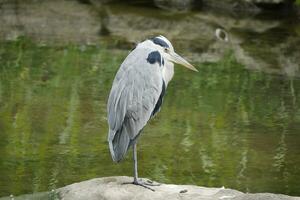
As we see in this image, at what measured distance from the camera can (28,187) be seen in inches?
284

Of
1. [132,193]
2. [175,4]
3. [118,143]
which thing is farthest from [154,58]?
[175,4]

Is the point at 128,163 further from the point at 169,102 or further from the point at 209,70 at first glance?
the point at 209,70

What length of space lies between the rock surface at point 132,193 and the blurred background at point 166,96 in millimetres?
1340

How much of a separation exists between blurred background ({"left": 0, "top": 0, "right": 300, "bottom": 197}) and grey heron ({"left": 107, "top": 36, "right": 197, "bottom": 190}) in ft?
5.26

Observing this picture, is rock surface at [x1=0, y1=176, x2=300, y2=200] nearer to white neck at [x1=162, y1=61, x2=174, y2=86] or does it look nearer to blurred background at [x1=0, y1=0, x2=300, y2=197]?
white neck at [x1=162, y1=61, x2=174, y2=86]

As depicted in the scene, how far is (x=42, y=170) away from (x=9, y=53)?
5.34 metres

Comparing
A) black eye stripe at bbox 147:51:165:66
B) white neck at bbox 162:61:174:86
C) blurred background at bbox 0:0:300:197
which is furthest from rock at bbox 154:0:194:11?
black eye stripe at bbox 147:51:165:66

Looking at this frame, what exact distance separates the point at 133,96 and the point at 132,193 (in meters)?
0.65

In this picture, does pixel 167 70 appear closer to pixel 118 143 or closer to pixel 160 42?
pixel 160 42

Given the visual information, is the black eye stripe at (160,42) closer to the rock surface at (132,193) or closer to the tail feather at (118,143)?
the tail feather at (118,143)

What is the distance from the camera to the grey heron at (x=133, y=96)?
5.71 m

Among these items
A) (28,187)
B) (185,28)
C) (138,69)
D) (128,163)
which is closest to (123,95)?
(138,69)

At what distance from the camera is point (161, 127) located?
930 centimetres

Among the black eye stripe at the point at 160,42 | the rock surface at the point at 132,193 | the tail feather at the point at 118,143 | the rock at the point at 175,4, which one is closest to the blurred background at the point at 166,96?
the rock at the point at 175,4
